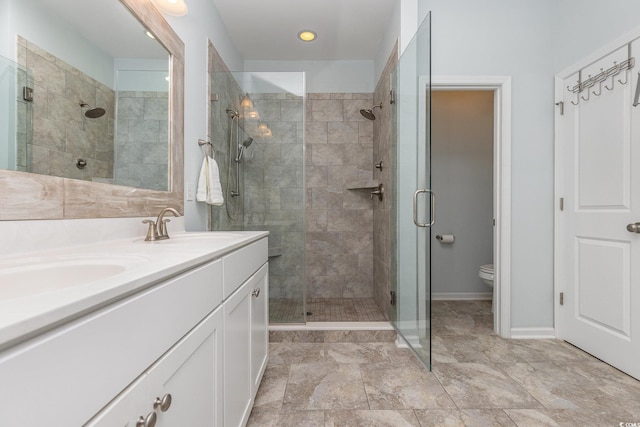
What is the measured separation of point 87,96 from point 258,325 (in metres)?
1.23

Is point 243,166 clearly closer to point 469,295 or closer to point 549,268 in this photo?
point 549,268

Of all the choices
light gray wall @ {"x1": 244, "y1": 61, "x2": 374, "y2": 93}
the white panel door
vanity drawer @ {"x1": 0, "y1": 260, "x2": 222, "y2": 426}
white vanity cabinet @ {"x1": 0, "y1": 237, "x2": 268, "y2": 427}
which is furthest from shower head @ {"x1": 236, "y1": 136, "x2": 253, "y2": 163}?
the white panel door

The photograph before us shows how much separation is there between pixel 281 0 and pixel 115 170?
1958mm

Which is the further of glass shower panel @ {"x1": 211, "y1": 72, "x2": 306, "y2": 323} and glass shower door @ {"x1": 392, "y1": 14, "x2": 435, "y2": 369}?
glass shower panel @ {"x1": 211, "y1": 72, "x2": 306, "y2": 323}

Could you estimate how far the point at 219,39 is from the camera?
2619 mm

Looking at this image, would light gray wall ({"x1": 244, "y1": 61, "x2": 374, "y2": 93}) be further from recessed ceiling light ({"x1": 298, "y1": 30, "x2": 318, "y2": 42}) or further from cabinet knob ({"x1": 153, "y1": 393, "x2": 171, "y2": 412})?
cabinet knob ({"x1": 153, "y1": 393, "x2": 171, "y2": 412})

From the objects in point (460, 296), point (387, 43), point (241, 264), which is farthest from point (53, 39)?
point (460, 296)

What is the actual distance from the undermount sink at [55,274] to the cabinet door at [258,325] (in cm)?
71

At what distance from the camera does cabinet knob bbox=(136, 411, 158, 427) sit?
1.84 feet

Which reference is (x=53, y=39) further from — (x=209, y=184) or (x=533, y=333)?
(x=533, y=333)

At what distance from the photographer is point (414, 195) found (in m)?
1.94

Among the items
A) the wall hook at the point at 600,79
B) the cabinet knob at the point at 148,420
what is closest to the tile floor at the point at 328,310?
the cabinet knob at the point at 148,420

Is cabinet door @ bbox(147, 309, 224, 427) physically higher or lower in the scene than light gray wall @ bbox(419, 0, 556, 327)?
lower

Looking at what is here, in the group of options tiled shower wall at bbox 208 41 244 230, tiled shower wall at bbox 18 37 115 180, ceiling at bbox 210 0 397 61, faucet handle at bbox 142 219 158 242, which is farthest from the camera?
ceiling at bbox 210 0 397 61
